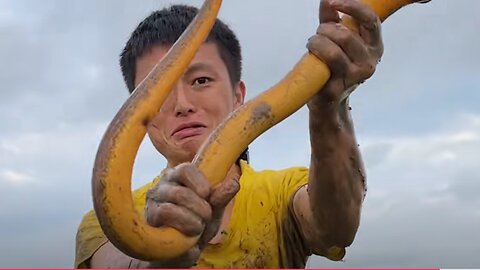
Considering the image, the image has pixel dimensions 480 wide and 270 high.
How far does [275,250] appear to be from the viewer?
2746mm

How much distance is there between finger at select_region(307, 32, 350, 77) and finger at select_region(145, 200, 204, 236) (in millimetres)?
581

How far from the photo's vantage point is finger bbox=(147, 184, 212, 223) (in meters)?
1.65

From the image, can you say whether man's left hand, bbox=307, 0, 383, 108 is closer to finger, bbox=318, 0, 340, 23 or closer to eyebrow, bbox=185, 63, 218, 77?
finger, bbox=318, 0, 340, 23

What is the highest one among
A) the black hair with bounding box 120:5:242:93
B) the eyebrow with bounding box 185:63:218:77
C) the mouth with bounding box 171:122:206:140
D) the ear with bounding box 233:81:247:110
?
the black hair with bounding box 120:5:242:93

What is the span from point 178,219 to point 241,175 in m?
1.33

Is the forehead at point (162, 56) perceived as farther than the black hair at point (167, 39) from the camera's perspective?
No

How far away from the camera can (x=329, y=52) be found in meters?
1.85

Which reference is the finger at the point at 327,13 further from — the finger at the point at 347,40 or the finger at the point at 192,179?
the finger at the point at 192,179

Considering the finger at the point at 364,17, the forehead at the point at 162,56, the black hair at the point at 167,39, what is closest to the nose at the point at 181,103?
the forehead at the point at 162,56

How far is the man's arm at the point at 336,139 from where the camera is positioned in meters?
1.88

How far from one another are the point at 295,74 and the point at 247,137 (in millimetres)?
232

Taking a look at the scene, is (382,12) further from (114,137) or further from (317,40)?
(114,137)

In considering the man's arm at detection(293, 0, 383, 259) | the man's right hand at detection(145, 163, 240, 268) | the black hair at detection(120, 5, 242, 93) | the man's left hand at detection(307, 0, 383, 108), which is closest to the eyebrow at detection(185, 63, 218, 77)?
the black hair at detection(120, 5, 242, 93)

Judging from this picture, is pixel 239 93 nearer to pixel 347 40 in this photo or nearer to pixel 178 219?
pixel 347 40
